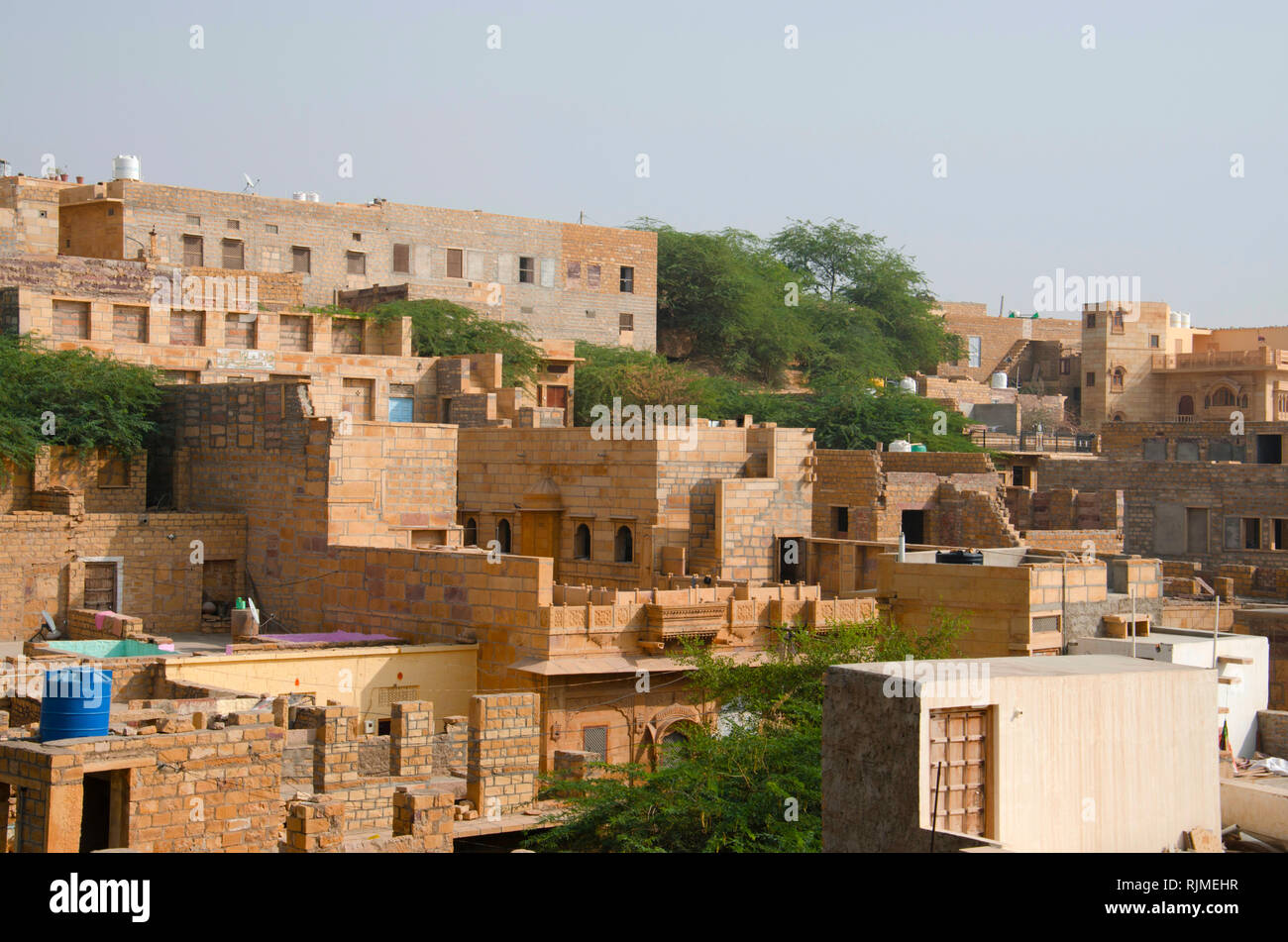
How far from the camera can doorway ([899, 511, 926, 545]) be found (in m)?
31.7

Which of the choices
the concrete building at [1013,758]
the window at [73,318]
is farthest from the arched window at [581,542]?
the concrete building at [1013,758]

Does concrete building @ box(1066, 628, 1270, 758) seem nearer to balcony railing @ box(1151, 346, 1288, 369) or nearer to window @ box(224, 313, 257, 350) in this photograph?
window @ box(224, 313, 257, 350)

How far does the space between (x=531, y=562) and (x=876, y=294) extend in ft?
141

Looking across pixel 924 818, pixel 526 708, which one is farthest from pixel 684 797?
pixel 924 818

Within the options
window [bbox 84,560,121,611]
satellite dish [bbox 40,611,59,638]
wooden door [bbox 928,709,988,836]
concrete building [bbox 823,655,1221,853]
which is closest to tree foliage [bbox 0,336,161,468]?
window [bbox 84,560,121,611]

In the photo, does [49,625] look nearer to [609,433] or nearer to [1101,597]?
[609,433]

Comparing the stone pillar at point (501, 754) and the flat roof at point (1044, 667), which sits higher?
the flat roof at point (1044, 667)

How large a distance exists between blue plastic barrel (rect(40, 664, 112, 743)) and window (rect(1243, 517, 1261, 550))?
28887 millimetres

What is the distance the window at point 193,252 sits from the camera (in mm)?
40594

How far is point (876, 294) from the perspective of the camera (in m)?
60.6

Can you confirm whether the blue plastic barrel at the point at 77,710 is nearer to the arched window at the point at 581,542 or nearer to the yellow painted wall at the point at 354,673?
the yellow painted wall at the point at 354,673

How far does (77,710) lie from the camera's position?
495 inches

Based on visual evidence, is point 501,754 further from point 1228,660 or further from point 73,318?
point 73,318

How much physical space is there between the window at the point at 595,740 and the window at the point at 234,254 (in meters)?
25.1
